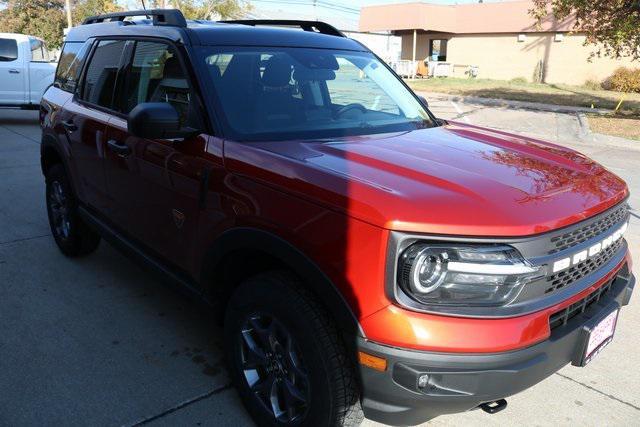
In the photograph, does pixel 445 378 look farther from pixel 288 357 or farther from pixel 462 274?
pixel 288 357

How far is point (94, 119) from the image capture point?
12.6ft

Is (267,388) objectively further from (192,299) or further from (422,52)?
(422,52)

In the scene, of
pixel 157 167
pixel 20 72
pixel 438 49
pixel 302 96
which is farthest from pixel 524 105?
pixel 438 49

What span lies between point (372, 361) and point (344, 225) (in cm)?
50

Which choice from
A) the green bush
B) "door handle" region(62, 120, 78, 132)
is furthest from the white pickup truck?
the green bush

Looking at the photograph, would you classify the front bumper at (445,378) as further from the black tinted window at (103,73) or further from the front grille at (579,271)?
the black tinted window at (103,73)

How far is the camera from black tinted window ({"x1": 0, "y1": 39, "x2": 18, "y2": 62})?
41.4ft

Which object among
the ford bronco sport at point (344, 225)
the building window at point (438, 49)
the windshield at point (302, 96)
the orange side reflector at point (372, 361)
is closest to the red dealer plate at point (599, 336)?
the ford bronco sport at point (344, 225)

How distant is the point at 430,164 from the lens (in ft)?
8.11

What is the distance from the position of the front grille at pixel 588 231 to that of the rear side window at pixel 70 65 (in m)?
3.63

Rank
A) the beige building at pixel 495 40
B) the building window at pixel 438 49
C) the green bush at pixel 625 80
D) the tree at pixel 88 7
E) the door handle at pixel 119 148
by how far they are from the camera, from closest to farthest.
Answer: the door handle at pixel 119 148 < the green bush at pixel 625 80 < the beige building at pixel 495 40 < the tree at pixel 88 7 < the building window at pixel 438 49

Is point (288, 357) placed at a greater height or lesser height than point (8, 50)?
lesser

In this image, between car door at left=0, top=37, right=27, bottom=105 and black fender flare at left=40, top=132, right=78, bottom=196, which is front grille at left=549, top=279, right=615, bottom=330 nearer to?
black fender flare at left=40, top=132, right=78, bottom=196

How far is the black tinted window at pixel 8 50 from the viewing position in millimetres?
12623
